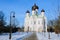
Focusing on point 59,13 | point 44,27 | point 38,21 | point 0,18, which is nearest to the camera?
point 59,13

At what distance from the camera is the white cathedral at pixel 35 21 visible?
10762cm

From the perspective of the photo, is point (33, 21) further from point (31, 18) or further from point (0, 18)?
point (0, 18)

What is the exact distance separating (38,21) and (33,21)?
339 cm

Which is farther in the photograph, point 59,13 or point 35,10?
point 35,10

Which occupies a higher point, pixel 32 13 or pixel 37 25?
pixel 32 13

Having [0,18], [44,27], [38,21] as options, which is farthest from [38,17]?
[0,18]

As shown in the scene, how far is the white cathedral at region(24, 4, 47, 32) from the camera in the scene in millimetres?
107625

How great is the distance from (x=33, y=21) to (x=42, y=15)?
7.65 meters

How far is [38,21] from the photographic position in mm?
112000

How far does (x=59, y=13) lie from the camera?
27250mm

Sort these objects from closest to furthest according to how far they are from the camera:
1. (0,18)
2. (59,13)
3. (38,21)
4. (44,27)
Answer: (59,13)
(0,18)
(44,27)
(38,21)

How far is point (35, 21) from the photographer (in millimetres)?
112375

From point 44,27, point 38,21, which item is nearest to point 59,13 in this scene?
point 44,27

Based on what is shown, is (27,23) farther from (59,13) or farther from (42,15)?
(59,13)
